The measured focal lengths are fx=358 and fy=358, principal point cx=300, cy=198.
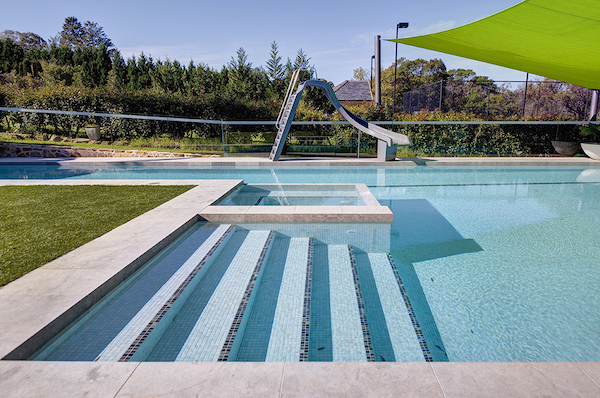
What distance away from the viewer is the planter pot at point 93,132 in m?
A: 15.2

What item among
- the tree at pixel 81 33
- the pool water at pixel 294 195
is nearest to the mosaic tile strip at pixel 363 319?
the pool water at pixel 294 195

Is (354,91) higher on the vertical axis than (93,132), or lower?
higher

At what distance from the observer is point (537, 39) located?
5.98 metres

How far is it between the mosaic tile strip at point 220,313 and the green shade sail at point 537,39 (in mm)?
4799

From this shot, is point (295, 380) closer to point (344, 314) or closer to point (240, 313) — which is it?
point (240, 313)

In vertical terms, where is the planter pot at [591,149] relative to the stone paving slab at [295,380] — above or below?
above

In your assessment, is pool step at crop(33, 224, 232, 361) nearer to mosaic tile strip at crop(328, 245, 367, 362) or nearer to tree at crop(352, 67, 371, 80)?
mosaic tile strip at crop(328, 245, 367, 362)

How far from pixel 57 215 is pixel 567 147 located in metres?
16.8

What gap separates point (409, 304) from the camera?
339 centimetres

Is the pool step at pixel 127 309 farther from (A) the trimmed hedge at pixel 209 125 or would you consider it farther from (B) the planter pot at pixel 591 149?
(B) the planter pot at pixel 591 149

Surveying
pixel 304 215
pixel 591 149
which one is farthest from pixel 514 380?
pixel 591 149

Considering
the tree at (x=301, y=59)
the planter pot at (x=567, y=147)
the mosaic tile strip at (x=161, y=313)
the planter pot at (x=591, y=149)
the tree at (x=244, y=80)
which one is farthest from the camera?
the tree at (x=301, y=59)

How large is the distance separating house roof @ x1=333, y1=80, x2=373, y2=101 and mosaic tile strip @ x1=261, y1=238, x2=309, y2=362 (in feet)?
124

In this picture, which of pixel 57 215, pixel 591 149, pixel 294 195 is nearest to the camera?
pixel 57 215
